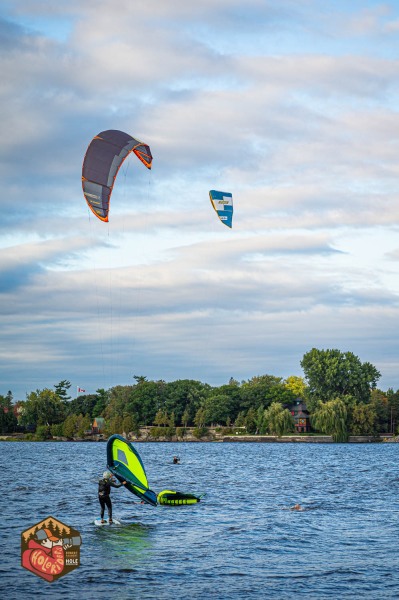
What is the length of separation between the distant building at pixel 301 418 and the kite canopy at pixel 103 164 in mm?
127969

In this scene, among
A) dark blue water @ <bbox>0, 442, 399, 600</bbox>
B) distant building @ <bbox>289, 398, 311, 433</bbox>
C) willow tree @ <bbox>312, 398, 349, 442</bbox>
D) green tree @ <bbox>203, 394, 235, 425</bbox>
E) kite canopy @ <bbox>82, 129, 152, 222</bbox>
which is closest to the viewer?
dark blue water @ <bbox>0, 442, 399, 600</bbox>

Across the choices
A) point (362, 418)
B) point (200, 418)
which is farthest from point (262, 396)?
point (362, 418)

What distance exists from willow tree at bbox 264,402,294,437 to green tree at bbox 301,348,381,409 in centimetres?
1478

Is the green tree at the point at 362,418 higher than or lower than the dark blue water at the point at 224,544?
higher

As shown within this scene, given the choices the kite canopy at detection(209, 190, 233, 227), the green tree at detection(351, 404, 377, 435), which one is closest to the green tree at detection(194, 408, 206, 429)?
the green tree at detection(351, 404, 377, 435)

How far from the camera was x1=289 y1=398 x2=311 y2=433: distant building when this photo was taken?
536ft

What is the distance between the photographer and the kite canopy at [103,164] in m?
38.3

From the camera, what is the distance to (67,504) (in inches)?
1522

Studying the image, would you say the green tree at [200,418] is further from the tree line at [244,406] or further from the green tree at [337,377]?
the green tree at [337,377]

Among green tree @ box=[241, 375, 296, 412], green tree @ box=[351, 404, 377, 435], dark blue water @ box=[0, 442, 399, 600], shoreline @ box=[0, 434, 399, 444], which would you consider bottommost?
shoreline @ box=[0, 434, 399, 444]

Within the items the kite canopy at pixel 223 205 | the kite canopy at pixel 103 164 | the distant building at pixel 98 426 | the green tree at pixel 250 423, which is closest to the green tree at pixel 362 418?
the green tree at pixel 250 423

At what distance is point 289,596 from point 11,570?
28.1ft

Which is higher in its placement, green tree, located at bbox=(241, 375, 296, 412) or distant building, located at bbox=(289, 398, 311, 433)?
green tree, located at bbox=(241, 375, 296, 412)

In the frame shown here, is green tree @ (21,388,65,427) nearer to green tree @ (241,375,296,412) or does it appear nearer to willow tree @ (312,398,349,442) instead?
green tree @ (241,375,296,412)
